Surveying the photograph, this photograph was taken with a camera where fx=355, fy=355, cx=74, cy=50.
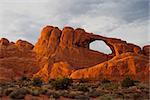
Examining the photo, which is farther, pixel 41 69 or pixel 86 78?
pixel 41 69

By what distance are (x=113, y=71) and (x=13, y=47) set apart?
68.3 feet

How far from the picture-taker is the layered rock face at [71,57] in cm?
5047

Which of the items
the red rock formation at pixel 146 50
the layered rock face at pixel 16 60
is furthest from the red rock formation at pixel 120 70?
the layered rock face at pixel 16 60

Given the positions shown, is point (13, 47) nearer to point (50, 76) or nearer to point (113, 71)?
point (50, 76)

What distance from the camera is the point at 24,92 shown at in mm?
21422

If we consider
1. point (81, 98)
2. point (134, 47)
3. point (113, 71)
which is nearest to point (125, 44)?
point (134, 47)

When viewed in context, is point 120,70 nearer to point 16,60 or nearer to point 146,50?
point 146,50

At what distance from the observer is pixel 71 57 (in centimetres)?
5881

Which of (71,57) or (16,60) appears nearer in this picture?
(16,60)

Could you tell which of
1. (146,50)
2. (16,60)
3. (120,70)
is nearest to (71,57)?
(16,60)

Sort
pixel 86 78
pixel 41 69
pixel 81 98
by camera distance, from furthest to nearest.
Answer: pixel 41 69 < pixel 86 78 < pixel 81 98

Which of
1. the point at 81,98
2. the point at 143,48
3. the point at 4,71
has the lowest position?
the point at 81,98

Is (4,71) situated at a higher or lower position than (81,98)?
higher

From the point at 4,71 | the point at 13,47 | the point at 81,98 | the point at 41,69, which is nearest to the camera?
the point at 81,98
